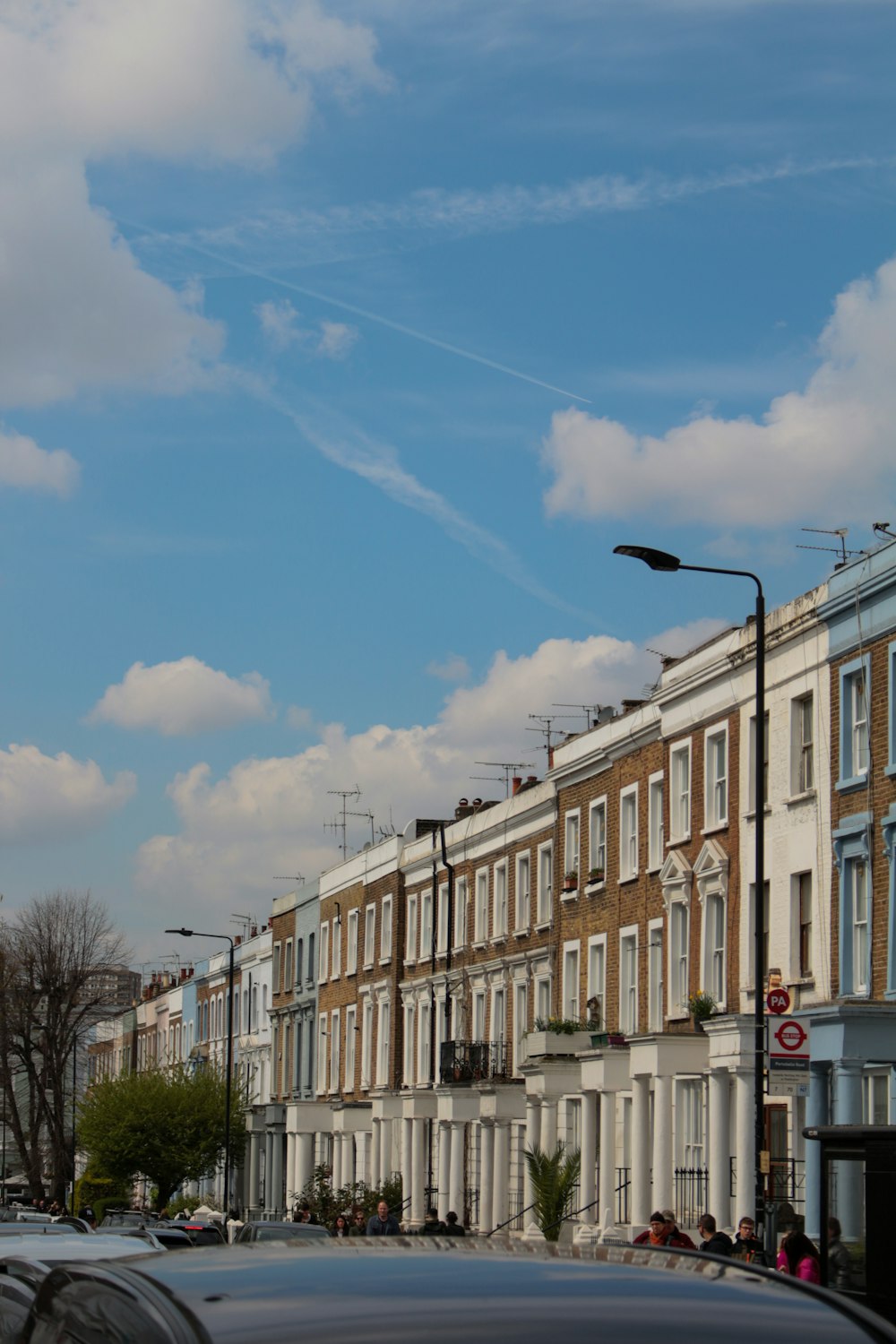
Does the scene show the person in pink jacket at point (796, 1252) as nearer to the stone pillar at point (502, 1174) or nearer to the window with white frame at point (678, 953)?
the window with white frame at point (678, 953)

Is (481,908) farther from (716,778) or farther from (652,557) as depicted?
(652,557)

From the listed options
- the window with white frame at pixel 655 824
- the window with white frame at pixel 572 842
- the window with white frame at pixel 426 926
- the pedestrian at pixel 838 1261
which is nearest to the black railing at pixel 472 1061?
the window with white frame at pixel 572 842

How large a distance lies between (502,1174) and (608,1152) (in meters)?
8.62

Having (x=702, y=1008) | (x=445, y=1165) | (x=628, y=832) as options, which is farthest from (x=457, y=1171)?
(x=702, y=1008)

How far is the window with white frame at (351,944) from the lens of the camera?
220ft

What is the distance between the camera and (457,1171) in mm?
51406

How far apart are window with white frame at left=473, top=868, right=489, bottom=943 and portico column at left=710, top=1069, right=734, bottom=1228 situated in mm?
18696

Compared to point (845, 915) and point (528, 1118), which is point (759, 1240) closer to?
point (845, 915)

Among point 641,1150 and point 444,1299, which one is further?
point 641,1150

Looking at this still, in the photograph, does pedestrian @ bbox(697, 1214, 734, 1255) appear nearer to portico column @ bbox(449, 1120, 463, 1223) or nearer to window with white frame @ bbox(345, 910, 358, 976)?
portico column @ bbox(449, 1120, 463, 1223)

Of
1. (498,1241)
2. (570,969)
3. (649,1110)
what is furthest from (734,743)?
(498,1241)

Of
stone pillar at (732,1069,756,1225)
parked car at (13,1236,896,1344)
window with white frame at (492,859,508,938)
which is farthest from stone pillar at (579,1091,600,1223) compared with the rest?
parked car at (13,1236,896,1344)

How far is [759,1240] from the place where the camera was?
2423 cm

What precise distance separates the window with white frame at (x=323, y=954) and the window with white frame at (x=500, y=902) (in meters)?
19.1
